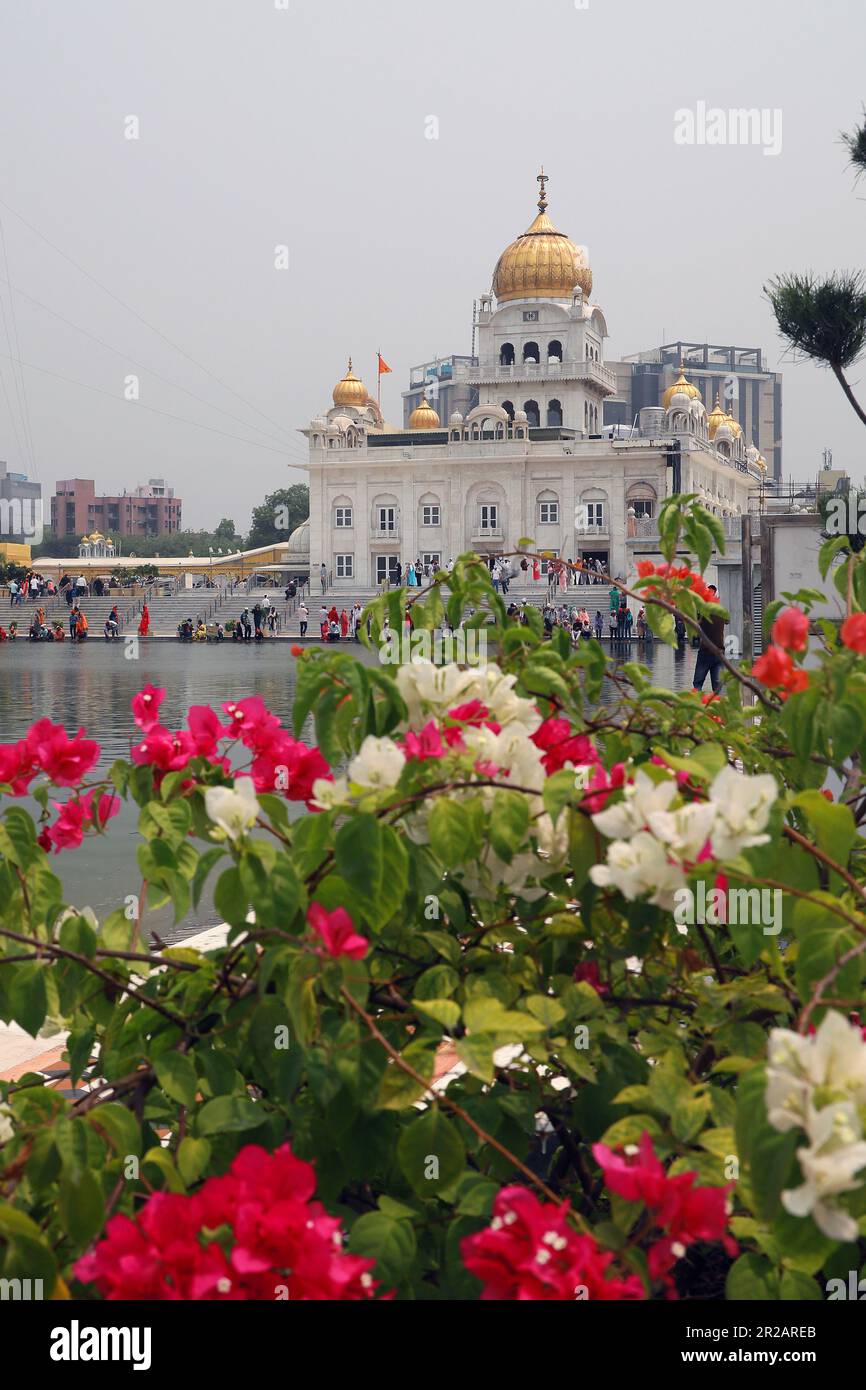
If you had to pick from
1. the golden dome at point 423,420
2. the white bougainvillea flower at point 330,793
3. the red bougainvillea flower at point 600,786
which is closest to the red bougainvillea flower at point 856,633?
the red bougainvillea flower at point 600,786

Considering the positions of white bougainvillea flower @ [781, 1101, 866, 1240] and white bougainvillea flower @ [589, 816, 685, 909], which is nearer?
white bougainvillea flower @ [781, 1101, 866, 1240]

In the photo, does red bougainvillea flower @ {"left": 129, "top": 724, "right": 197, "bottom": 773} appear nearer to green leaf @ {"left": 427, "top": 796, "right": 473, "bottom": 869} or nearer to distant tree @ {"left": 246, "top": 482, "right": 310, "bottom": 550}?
green leaf @ {"left": 427, "top": 796, "right": 473, "bottom": 869}

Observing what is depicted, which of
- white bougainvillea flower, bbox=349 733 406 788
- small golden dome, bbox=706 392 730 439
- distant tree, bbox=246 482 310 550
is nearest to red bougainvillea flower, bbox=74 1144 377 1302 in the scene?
white bougainvillea flower, bbox=349 733 406 788

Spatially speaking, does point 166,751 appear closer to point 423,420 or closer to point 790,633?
point 790,633

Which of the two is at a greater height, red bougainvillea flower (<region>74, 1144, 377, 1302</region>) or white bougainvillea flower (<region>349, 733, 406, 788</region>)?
white bougainvillea flower (<region>349, 733, 406, 788</region>)

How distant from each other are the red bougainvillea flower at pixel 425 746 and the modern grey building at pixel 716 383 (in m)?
114

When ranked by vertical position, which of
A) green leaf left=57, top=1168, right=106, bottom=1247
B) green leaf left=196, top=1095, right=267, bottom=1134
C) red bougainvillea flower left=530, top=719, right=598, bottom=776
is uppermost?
red bougainvillea flower left=530, top=719, right=598, bottom=776

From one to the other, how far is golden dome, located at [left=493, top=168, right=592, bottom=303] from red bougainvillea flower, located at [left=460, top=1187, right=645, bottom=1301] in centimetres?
5622

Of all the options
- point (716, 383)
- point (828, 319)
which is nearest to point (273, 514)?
point (716, 383)

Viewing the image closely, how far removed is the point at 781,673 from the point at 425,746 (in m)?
0.47

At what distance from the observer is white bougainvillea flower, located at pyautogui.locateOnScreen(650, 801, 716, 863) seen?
1.32m

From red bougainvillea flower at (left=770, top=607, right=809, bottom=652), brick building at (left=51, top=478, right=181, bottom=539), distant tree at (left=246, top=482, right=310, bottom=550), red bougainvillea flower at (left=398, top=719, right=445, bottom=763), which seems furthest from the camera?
brick building at (left=51, top=478, right=181, bottom=539)

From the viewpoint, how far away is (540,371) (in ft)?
180

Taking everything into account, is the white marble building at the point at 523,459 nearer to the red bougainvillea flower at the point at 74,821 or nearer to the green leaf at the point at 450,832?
the red bougainvillea flower at the point at 74,821
